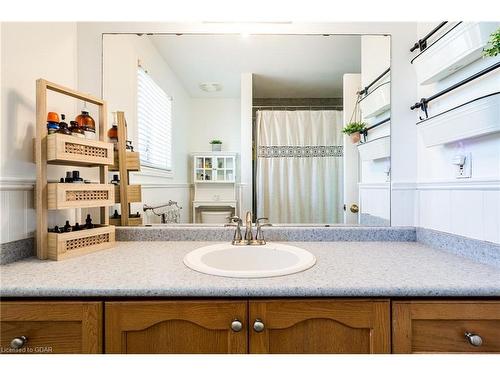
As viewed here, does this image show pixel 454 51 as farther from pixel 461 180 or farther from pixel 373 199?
pixel 373 199

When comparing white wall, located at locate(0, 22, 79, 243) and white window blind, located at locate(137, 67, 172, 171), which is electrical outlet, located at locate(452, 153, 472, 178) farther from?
white wall, located at locate(0, 22, 79, 243)

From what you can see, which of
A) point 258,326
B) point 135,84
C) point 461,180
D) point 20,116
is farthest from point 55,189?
point 461,180

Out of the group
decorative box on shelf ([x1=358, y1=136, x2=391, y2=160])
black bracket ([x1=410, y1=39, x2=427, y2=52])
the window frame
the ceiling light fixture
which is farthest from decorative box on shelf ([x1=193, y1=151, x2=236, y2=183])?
black bracket ([x1=410, y1=39, x2=427, y2=52])

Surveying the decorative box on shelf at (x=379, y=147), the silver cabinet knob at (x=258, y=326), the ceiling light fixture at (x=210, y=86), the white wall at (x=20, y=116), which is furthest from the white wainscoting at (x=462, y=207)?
the white wall at (x=20, y=116)

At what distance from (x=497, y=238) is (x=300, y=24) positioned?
1316 millimetres

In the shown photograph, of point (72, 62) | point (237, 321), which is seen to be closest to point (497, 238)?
point (237, 321)

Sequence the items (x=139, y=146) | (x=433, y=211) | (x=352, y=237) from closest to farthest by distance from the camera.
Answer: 1. (x=433, y=211)
2. (x=352, y=237)
3. (x=139, y=146)

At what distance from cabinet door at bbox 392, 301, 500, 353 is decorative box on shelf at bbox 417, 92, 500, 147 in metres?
0.57

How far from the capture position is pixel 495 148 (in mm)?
940

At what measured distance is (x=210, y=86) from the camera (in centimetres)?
148

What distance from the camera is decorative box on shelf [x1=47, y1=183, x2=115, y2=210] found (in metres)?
1.01

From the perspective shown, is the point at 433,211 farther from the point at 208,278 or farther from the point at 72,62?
the point at 72,62

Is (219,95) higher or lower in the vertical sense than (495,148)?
higher

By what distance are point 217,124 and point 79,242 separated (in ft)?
2.85
